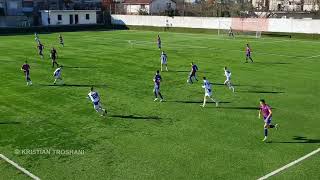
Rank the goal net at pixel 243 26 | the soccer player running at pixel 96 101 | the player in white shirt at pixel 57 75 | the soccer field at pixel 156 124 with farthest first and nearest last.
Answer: the goal net at pixel 243 26
the player in white shirt at pixel 57 75
the soccer player running at pixel 96 101
the soccer field at pixel 156 124

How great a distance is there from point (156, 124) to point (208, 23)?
2344 inches

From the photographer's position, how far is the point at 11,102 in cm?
2427

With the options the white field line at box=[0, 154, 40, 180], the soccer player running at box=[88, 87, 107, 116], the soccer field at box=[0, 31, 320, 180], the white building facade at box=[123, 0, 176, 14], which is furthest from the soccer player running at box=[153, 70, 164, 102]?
the white building facade at box=[123, 0, 176, 14]

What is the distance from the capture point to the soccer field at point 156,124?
15.1 metres

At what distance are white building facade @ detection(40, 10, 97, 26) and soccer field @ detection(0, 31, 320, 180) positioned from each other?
170 feet

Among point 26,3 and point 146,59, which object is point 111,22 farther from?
point 146,59

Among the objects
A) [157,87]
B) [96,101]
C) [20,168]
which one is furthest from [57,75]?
[20,168]

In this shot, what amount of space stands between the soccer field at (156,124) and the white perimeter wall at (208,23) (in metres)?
28.5

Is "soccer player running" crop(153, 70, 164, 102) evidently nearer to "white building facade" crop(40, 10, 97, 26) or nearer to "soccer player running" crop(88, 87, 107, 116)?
"soccer player running" crop(88, 87, 107, 116)

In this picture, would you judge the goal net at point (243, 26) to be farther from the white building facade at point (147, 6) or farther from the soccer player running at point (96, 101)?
the soccer player running at point (96, 101)

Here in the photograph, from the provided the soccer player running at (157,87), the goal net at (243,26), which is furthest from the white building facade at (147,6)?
the soccer player running at (157,87)

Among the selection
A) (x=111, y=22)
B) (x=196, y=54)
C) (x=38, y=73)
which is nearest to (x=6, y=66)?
(x=38, y=73)

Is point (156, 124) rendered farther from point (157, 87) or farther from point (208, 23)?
point (208, 23)

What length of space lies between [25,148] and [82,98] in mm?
8635
